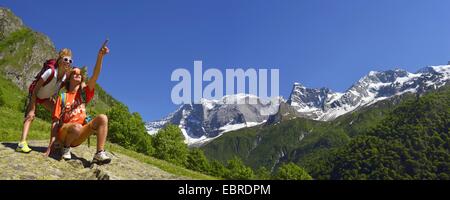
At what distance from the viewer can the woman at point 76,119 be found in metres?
12.9

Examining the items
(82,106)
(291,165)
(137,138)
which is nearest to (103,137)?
(82,106)

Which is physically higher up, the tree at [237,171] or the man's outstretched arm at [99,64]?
the tree at [237,171]

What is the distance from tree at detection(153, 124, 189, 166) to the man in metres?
72.3

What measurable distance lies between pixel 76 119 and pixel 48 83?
132 centimetres

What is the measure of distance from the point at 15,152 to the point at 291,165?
11077 cm

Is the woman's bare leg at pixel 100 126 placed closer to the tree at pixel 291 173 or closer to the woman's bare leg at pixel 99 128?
the woman's bare leg at pixel 99 128

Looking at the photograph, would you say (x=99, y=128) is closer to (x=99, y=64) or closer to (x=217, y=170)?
(x=99, y=64)

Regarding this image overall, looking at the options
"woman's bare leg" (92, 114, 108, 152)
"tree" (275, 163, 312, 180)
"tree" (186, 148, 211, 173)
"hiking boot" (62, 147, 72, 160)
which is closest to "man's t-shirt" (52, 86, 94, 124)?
"woman's bare leg" (92, 114, 108, 152)

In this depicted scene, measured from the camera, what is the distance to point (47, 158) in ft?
45.1

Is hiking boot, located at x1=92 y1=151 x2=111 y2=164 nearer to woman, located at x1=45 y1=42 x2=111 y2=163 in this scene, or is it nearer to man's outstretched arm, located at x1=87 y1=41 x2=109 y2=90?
woman, located at x1=45 y1=42 x2=111 y2=163

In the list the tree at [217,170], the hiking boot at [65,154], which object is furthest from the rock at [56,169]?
the tree at [217,170]

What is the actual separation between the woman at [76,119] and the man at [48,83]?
11.6 inches

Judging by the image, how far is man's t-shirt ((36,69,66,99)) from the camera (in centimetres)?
1327
